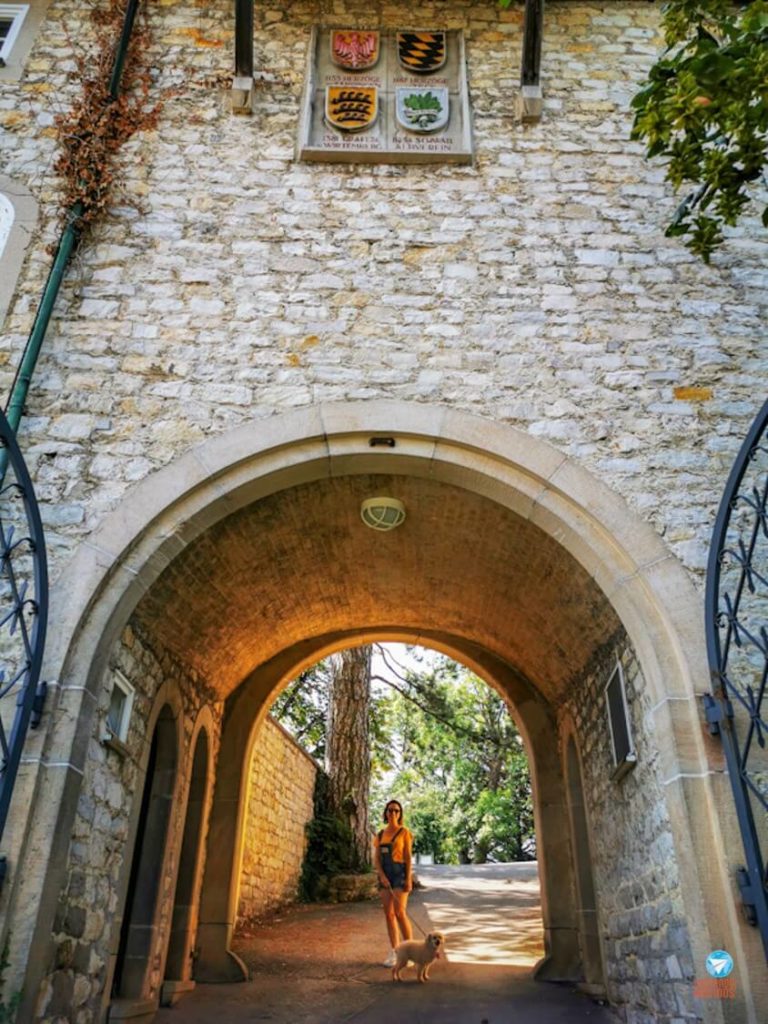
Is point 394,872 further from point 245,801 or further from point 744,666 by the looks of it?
point 744,666

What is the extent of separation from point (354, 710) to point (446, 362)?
7.49 m

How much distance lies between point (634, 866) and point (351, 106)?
4842 millimetres

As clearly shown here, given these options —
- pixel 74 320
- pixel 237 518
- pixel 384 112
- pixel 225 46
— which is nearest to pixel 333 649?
pixel 237 518

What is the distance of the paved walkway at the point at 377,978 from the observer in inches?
187

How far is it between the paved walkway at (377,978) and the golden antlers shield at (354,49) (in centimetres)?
599

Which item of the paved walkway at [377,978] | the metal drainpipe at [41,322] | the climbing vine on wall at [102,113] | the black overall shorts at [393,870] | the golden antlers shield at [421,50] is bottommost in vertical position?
the paved walkway at [377,978]

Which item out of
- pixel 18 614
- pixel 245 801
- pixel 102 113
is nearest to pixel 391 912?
pixel 245 801

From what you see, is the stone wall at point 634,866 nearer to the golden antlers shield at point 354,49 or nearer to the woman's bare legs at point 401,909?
the woman's bare legs at point 401,909

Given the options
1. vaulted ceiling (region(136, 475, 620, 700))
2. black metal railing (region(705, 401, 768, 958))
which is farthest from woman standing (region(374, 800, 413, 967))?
black metal railing (region(705, 401, 768, 958))

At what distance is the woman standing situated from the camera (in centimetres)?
596

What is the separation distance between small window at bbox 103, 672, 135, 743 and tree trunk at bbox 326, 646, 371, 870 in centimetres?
663

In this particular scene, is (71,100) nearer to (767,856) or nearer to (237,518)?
(237,518)

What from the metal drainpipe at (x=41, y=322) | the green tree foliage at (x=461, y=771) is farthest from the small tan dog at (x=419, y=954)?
the green tree foliage at (x=461, y=771)

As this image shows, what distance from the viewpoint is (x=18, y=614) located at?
10.7 ft
